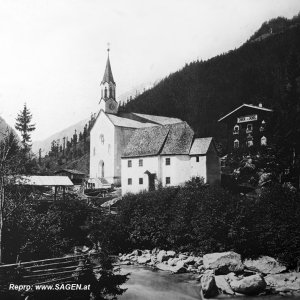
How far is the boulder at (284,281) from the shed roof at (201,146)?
69.3 ft

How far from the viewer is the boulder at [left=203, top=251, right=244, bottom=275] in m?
22.2

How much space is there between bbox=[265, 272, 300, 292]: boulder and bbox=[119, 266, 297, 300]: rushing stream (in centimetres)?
132

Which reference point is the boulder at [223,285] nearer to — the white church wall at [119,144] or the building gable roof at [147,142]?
the building gable roof at [147,142]

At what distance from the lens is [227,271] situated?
22.2 meters

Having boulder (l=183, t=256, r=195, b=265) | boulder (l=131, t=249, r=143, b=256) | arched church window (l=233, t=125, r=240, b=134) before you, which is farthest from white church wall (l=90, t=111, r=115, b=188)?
boulder (l=183, t=256, r=195, b=265)

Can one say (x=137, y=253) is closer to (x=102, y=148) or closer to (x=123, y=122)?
(x=102, y=148)

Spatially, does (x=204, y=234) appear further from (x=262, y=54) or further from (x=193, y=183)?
(x=262, y=54)

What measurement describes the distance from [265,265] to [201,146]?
20515 millimetres

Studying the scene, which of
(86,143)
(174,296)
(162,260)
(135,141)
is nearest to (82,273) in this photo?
(174,296)

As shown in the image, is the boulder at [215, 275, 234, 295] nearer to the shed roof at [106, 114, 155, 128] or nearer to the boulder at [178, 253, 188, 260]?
the boulder at [178, 253, 188, 260]

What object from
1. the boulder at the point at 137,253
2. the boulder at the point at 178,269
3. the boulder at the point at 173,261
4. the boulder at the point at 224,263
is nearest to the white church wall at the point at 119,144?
the boulder at the point at 137,253

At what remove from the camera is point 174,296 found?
61.8ft

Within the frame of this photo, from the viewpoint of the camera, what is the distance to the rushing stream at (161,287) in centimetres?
1858

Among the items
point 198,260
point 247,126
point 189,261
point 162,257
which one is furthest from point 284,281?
point 247,126
